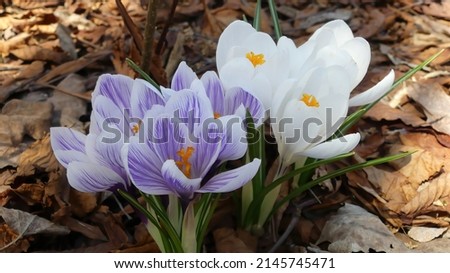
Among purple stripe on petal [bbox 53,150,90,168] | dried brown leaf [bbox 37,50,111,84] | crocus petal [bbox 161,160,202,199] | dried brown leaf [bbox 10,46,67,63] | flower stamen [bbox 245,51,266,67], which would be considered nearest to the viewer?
crocus petal [bbox 161,160,202,199]

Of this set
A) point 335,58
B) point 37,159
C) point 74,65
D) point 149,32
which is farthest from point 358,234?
point 74,65

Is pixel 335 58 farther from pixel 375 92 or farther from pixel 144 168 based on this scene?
pixel 144 168

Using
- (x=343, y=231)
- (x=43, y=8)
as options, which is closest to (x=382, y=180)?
(x=343, y=231)

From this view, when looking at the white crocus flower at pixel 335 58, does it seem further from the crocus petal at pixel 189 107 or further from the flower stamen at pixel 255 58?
the crocus petal at pixel 189 107

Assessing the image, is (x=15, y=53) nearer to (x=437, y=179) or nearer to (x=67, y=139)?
(x=67, y=139)

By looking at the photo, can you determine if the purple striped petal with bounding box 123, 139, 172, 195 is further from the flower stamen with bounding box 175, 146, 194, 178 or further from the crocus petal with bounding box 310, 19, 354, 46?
the crocus petal with bounding box 310, 19, 354, 46

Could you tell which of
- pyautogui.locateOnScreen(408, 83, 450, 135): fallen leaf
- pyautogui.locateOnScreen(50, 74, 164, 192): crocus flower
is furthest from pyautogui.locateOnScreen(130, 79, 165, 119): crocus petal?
pyautogui.locateOnScreen(408, 83, 450, 135): fallen leaf
